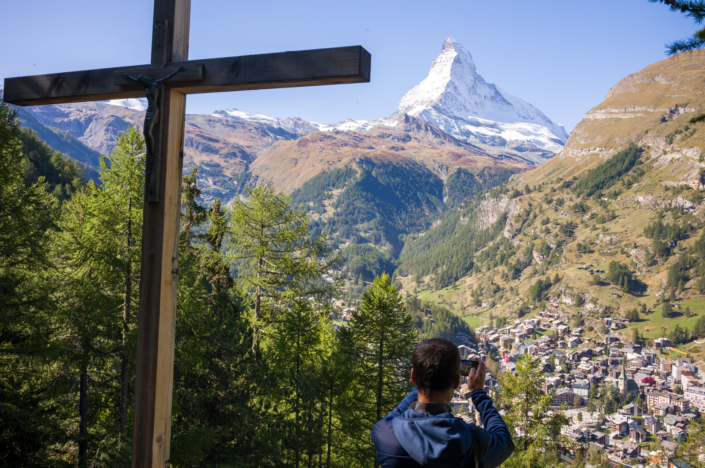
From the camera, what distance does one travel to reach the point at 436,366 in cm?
202

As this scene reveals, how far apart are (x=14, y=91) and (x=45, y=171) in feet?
167

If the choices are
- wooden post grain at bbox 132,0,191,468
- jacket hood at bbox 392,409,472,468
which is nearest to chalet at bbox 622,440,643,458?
jacket hood at bbox 392,409,472,468

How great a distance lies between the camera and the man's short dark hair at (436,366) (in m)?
2.02

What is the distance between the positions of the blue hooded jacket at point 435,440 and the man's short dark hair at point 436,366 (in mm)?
82

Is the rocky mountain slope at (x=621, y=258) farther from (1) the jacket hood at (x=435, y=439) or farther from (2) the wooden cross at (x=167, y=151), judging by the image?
(2) the wooden cross at (x=167, y=151)

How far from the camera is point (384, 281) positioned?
1599cm

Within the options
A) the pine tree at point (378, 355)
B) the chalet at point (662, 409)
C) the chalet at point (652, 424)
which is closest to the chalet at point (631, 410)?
the chalet at point (662, 409)

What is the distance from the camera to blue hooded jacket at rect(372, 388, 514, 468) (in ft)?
6.06

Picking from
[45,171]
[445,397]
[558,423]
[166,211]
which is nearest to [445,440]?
[445,397]

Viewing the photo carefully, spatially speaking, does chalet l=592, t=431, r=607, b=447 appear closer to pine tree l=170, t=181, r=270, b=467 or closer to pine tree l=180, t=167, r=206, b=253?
pine tree l=170, t=181, r=270, b=467

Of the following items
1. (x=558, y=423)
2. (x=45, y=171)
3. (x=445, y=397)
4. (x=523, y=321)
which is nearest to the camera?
(x=445, y=397)

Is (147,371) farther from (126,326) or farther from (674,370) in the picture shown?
(674,370)

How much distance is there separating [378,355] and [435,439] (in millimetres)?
13447

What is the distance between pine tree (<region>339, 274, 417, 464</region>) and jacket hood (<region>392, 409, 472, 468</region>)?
13038mm
